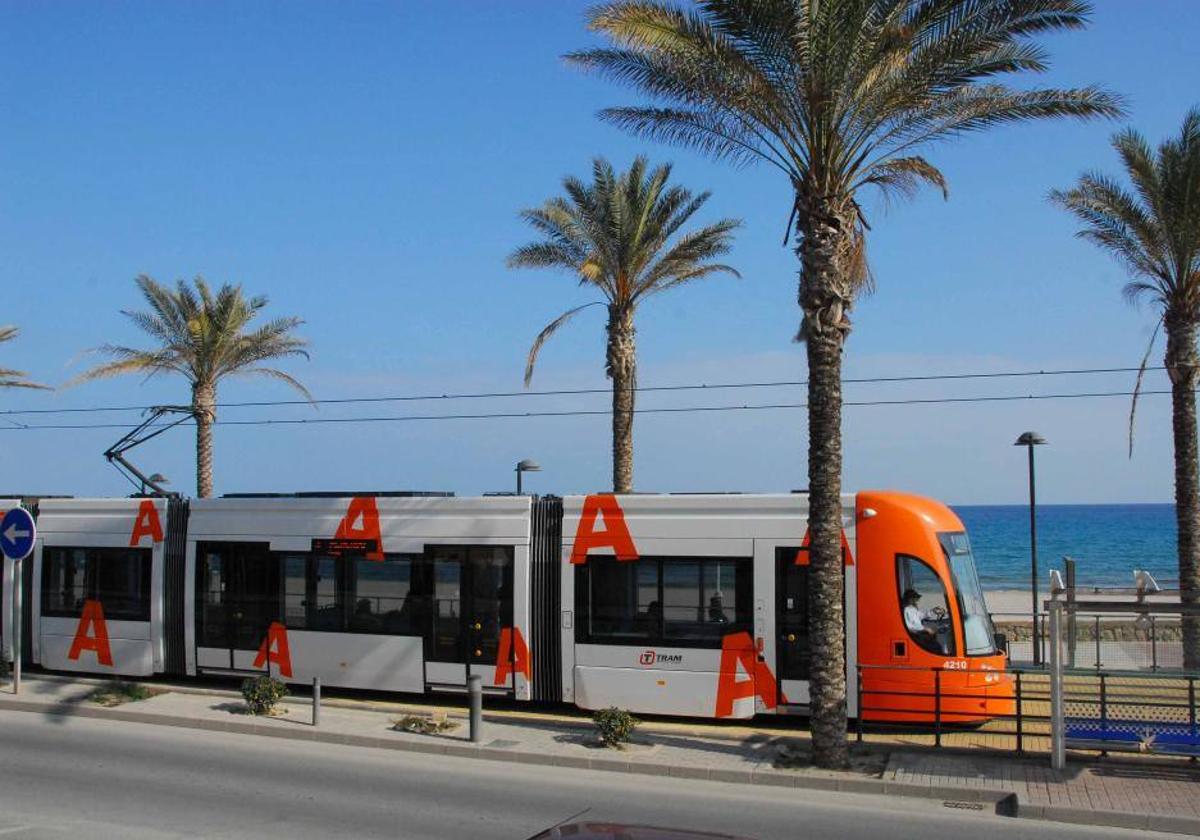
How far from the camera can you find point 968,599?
1467 centimetres

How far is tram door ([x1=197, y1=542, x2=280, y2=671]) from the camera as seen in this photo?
17.8 meters

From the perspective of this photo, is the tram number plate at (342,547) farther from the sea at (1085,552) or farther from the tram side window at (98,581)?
the sea at (1085,552)

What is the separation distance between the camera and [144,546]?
18.8m

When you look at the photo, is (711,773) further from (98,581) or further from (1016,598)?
(1016,598)

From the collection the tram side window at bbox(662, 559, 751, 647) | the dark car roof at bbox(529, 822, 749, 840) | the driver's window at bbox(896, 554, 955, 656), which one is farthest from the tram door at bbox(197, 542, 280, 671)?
the dark car roof at bbox(529, 822, 749, 840)

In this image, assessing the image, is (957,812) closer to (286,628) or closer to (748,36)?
(748,36)

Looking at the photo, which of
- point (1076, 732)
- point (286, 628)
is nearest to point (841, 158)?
point (1076, 732)

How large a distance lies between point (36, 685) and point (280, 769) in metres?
7.93

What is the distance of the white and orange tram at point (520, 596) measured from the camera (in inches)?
579

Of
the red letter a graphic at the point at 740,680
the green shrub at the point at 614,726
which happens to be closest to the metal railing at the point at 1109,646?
the red letter a graphic at the point at 740,680

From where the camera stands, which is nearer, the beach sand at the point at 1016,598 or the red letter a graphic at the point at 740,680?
the red letter a graphic at the point at 740,680

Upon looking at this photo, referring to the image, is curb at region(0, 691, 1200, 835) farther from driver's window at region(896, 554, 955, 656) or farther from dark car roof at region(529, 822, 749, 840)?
dark car roof at region(529, 822, 749, 840)

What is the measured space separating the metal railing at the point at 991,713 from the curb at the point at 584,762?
1657 mm

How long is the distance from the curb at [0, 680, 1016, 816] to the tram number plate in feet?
9.42
